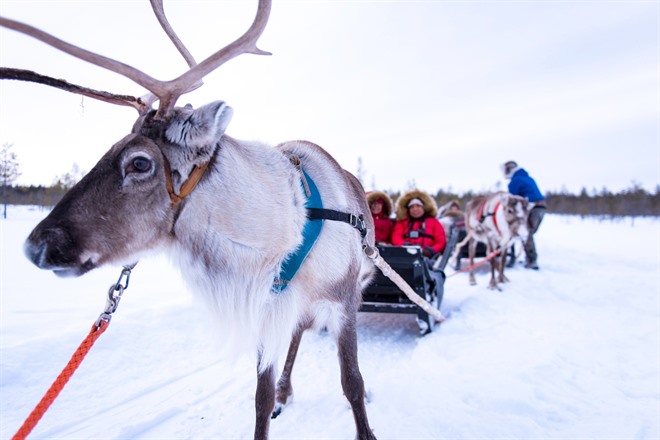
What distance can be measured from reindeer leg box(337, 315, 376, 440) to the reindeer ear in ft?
4.41

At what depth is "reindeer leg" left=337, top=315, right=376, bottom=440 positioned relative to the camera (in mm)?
2264

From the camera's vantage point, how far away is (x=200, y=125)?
162 centimetres

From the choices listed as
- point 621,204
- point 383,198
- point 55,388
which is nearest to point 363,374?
point 55,388

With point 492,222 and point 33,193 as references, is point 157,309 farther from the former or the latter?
point 33,193

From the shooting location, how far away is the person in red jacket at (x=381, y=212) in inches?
215

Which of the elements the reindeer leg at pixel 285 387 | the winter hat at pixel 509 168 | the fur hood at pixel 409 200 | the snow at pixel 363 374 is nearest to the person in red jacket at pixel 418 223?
the fur hood at pixel 409 200

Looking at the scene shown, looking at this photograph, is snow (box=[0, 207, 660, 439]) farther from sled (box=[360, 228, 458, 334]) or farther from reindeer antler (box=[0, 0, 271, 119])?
reindeer antler (box=[0, 0, 271, 119])

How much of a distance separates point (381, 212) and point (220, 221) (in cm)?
413

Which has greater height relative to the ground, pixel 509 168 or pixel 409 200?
pixel 509 168

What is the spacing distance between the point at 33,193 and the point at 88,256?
35272 millimetres

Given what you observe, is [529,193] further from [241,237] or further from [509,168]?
[241,237]

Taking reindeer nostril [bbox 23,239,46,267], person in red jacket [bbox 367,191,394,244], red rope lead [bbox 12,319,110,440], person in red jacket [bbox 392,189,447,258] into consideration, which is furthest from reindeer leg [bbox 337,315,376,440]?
person in red jacket [bbox 392,189,447,258]

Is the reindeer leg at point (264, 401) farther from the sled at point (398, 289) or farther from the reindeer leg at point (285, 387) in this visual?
the sled at point (398, 289)

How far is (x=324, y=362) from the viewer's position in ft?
11.8
